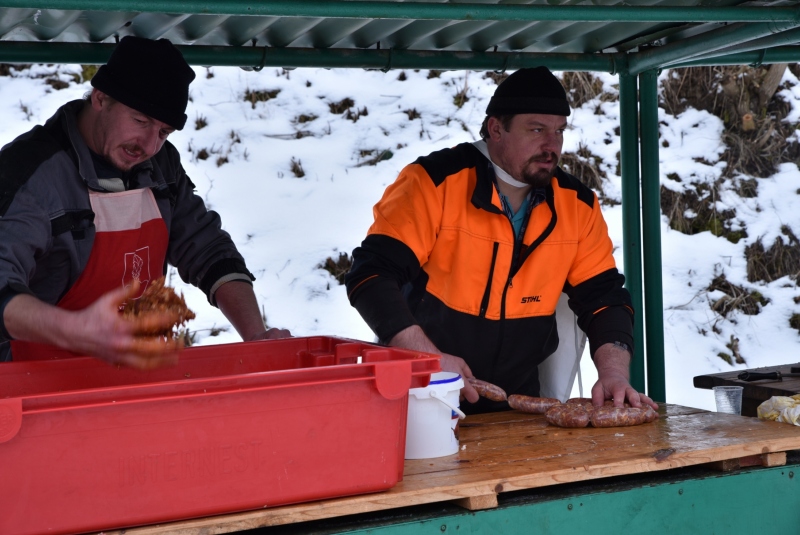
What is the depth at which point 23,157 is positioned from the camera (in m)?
2.82

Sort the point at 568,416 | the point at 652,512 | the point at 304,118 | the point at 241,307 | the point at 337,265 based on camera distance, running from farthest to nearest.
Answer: the point at 304,118 → the point at 337,265 → the point at 241,307 → the point at 568,416 → the point at 652,512

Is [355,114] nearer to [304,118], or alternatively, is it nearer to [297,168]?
[304,118]

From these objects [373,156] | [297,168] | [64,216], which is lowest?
[64,216]

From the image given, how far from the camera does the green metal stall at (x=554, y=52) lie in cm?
244

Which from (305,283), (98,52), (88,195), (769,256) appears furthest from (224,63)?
(769,256)

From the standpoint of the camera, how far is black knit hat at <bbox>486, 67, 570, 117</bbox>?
12.2 feet

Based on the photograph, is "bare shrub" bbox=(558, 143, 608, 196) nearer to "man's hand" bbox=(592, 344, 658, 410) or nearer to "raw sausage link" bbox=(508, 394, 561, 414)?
"man's hand" bbox=(592, 344, 658, 410)

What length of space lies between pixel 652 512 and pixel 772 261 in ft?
26.5

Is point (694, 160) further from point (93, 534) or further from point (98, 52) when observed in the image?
point (93, 534)

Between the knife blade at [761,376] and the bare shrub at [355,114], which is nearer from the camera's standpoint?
the knife blade at [761,376]

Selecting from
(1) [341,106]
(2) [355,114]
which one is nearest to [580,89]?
(2) [355,114]

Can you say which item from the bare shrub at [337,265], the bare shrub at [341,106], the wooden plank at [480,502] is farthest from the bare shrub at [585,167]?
the wooden plank at [480,502]

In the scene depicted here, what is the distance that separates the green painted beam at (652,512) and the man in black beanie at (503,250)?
0.86m

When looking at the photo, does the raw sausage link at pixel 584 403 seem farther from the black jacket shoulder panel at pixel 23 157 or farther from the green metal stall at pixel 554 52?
the black jacket shoulder panel at pixel 23 157
